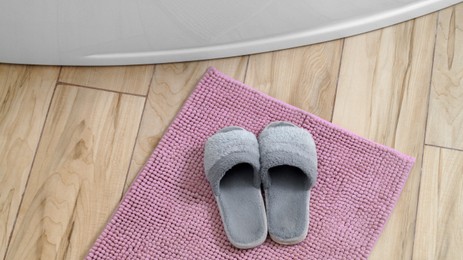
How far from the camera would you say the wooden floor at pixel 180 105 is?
1.20m

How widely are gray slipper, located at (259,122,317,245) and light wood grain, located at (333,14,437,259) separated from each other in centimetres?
14

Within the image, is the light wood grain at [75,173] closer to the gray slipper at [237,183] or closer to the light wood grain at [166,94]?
A: the light wood grain at [166,94]

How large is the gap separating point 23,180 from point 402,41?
0.88 metres

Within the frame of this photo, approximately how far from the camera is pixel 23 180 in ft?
4.05

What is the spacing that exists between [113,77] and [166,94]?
0.13 m

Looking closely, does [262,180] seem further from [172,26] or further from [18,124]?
[18,124]

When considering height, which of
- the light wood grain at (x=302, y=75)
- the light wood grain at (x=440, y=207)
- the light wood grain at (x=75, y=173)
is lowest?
the light wood grain at (x=75, y=173)

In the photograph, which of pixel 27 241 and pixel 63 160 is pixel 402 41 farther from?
pixel 27 241

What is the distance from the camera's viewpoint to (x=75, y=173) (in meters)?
1.24

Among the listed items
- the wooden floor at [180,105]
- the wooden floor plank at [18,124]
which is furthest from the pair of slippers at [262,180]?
the wooden floor plank at [18,124]

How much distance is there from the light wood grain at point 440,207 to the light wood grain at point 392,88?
0.08 feet

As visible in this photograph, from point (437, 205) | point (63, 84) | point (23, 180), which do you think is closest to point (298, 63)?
point (437, 205)

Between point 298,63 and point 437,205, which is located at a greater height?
point 298,63

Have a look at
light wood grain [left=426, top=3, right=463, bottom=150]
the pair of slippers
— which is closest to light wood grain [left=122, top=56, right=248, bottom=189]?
the pair of slippers
